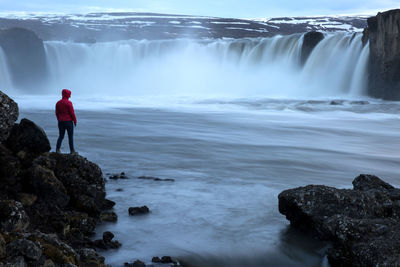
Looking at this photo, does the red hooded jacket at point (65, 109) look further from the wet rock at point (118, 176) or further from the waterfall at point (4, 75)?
the waterfall at point (4, 75)

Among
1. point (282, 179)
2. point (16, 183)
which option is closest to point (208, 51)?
point (282, 179)

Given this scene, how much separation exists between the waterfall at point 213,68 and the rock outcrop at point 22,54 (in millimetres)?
1969

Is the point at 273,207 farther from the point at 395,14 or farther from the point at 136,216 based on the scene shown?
the point at 395,14

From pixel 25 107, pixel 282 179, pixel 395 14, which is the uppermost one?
pixel 395 14

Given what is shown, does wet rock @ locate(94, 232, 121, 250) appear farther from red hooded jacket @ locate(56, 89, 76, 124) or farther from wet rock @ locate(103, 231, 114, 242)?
red hooded jacket @ locate(56, 89, 76, 124)

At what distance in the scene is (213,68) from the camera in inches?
1842

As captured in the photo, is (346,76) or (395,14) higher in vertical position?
(395,14)

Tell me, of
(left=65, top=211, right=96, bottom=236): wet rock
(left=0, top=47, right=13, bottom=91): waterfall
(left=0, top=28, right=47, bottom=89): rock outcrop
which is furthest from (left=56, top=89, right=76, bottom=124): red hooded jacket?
(left=0, top=28, right=47, bottom=89): rock outcrop

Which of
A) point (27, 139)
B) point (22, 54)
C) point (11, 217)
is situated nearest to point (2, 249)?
point (11, 217)

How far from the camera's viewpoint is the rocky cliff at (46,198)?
15.4 feet

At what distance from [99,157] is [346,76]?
24.8m

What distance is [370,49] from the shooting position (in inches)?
1171

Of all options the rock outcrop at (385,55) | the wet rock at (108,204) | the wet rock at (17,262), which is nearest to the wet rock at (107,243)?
the wet rock at (108,204)

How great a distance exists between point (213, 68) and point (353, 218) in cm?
4158
